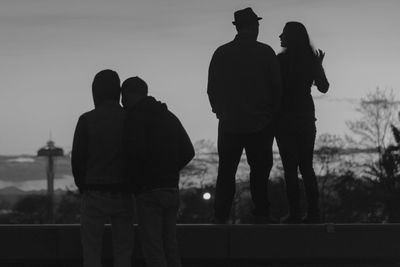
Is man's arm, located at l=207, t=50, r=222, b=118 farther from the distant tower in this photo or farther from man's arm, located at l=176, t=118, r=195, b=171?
the distant tower

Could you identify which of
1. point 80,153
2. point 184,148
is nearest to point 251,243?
point 184,148

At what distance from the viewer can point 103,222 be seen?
23.3ft

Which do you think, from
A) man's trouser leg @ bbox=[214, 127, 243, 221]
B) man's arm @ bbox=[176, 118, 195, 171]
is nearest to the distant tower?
man's trouser leg @ bbox=[214, 127, 243, 221]

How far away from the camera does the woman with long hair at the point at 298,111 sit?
354 inches

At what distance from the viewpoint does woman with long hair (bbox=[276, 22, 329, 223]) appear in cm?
898

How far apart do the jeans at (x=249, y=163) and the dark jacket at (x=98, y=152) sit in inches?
79.0

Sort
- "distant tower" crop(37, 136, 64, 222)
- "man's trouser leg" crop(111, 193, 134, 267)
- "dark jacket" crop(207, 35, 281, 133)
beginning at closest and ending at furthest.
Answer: "man's trouser leg" crop(111, 193, 134, 267), "dark jacket" crop(207, 35, 281, 133), "distant tower" crop(37, 136, 64, 222)

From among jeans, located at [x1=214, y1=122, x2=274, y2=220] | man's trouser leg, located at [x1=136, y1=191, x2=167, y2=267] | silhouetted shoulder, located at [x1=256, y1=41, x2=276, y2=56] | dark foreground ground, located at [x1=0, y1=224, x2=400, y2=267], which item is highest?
silhouetted shoulder, located at [x1=256, y1=41, x2=276, y2=56]

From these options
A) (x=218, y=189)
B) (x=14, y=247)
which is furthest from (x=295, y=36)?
(x=14, y=247)

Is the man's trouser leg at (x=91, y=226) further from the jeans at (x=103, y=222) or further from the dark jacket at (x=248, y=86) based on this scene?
the dark jacket at (x=248, y=86)

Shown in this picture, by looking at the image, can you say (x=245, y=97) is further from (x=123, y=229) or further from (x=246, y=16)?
(x=123, y=229)

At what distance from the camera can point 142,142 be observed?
7.02 m

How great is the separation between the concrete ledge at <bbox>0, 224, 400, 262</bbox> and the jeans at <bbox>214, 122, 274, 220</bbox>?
0.53m

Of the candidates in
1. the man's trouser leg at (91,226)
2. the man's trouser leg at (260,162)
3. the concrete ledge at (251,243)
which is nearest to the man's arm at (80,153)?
the man's trouser leg at (91,226)
